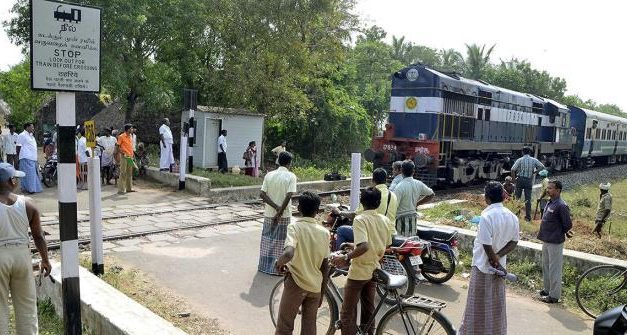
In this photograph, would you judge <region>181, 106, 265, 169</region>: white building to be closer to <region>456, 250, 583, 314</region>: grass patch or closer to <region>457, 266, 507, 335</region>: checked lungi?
<region>456, 250, 583, 314</region>: grass patch

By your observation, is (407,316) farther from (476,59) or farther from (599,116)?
(476,59)

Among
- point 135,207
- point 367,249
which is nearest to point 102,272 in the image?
point 367,249

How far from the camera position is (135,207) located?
11.3m

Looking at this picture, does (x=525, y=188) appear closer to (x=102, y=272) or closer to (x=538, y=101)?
(x=102, y=272)

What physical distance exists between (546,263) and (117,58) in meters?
14.4

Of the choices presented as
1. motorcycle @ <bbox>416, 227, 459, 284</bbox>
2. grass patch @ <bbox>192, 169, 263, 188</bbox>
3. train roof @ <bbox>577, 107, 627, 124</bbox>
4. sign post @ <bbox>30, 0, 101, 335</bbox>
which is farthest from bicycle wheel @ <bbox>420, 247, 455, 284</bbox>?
train roof @ <bbox>577, 107, 627, 124</bbox>

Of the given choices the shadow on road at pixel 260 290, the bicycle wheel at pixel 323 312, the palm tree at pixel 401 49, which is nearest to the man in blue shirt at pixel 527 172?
the shadow on road at pixel 260 290

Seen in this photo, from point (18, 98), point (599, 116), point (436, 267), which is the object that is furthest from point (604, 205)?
point (18, 98)

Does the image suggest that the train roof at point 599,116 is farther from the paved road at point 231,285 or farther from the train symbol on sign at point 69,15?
the train symbol on sign at point 69,15

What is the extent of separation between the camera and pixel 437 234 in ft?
22.8

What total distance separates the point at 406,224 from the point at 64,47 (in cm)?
457

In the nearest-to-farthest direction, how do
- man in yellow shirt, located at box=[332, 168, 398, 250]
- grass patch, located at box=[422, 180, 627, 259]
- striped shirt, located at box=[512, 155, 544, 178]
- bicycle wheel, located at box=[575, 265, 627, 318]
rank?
man in yellow shirt, located at box=[332, 168, 398, 250]
bicycle wheel, located at box=[575, 265, 627, 318]
grass patch, located at box=[422, 180, 627, 259]
striped shirt, located at box=[512, 155, 544, 178]

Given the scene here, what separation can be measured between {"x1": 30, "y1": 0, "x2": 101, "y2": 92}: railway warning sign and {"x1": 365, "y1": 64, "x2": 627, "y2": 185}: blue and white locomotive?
1161 cm

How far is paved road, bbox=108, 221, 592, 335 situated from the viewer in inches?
225
